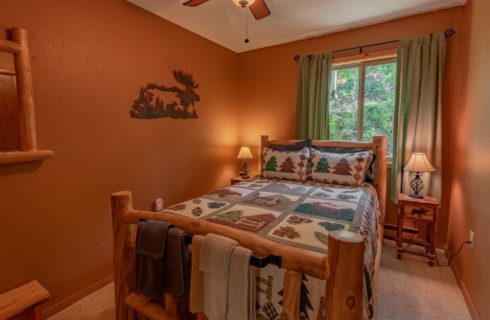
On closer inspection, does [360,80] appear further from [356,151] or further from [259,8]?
[259,8]

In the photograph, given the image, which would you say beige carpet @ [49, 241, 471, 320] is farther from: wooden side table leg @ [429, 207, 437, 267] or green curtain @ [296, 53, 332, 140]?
green curtain @ [296, 53, 332, 140]

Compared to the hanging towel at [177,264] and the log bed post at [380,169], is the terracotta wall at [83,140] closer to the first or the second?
the hanging towel at [177,264]

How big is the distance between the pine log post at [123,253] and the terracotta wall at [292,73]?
2.66m

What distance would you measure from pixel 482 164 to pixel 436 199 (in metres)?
0.88

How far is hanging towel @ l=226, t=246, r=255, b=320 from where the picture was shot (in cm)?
102

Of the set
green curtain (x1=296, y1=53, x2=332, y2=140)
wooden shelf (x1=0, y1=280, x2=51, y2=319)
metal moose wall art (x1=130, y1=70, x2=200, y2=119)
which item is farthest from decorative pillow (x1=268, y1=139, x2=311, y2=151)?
wooden shelf (x1=0, y1=280, x2=51, y2=319)

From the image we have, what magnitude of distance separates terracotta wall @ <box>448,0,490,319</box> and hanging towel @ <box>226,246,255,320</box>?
1.59 m

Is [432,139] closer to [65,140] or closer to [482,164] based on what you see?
[482,164]

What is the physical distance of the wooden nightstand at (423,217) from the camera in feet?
7.91

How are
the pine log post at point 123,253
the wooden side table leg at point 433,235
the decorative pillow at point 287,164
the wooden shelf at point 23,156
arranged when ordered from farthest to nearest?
1. the decorative pillow at point 287,164
2. the wooden side table leg at point 433,235
3. the wooden shelf at point 23,156
4. the pine log post at point 123,253

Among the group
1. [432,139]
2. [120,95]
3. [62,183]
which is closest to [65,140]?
[62,183]

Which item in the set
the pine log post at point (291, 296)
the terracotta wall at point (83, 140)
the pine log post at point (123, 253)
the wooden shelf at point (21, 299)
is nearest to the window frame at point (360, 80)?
the terracotta wall at point (83, 140)

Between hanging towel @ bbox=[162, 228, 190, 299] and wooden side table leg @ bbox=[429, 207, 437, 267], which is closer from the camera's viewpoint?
hanging towel @ bbox=[162, 228, 190, 299]

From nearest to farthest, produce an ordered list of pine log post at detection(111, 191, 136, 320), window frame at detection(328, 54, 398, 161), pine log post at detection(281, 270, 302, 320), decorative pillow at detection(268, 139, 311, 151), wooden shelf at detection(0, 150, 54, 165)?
pine log post at detection(281, 270, 302, 320) → pine log post at detection(111, 191, 136, 320) → wooden shelf at detection(0, 150, 54, 165) → decorative pillow at detection(268, 139, 311, 151) → window frame at detection(328, 54, 398, 161)
